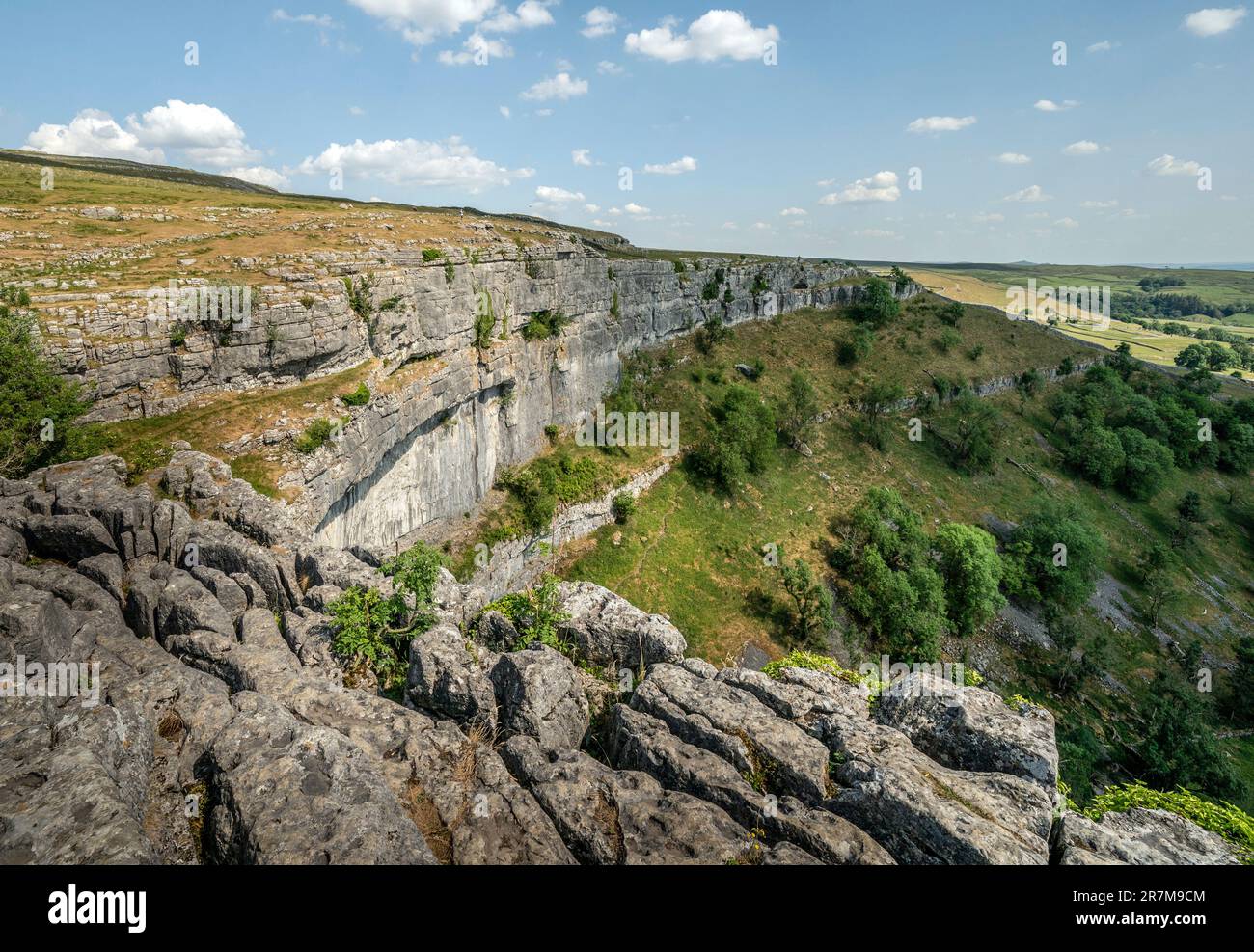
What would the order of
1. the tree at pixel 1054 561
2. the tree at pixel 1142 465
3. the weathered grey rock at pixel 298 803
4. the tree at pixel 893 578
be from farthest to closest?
1. the tree at pixel 1142 465
2. the tree at pixel 1054 561
3. the tree at pixel 893 578
4. the weathered grey rock at pixel 298 803

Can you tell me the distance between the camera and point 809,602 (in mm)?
38906

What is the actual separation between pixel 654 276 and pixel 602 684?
4966 cm

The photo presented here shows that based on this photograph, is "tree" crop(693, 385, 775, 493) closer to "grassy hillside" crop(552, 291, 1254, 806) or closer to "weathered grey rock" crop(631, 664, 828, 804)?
"grassy hillside" crop(552, 291, 1254, 806)

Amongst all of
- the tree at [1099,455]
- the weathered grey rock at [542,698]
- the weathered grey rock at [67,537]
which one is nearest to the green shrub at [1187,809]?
the weathered grey rock at [542,698]

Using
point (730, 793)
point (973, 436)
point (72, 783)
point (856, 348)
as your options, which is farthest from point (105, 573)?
point (856, 348)

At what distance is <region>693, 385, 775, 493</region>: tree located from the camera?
47875 millimetres

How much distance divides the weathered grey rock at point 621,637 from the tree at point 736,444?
1281 inches

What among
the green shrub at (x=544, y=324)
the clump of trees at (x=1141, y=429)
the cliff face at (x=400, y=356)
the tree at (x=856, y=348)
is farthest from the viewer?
the tree at (x=856, y=348)

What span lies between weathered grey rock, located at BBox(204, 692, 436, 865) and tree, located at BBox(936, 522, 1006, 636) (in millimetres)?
44892

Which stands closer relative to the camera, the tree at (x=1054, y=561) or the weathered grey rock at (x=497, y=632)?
the weathered grey rock at (x=497, y=632)

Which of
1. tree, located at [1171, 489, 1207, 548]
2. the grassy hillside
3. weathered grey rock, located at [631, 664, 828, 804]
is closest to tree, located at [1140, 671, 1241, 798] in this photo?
the grassy hillside

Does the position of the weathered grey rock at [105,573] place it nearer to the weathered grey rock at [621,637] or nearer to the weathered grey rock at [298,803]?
the weathered grey rock at [298,803]

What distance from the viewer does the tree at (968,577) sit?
136 feet

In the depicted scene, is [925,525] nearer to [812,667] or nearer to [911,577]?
[911,577]
